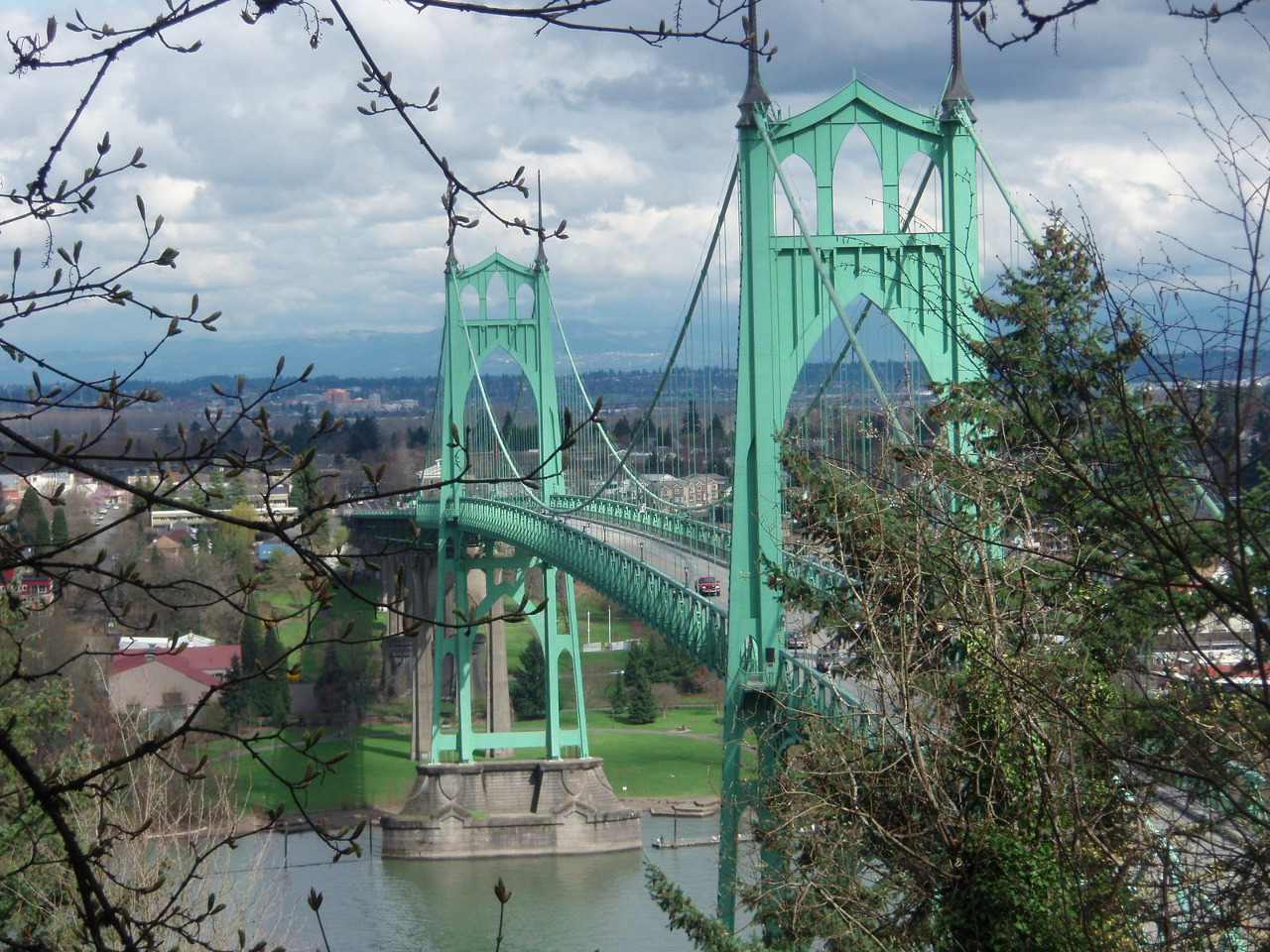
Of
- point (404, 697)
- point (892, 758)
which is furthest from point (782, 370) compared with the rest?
point (404, 697)

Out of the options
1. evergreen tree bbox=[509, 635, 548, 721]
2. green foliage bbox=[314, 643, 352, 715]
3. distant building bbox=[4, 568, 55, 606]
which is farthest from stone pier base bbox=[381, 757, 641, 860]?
distant building bbox=[4, 568, 55, 606]

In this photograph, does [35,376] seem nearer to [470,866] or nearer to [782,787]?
[782,787]

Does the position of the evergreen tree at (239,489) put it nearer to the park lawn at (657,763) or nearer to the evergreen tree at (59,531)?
the evergreen tree at (59,531)

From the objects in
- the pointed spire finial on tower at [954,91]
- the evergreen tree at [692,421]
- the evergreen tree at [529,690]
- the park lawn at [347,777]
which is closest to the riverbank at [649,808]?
the park lawn at [347,777]

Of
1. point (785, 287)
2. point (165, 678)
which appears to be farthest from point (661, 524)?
point (165, 678)

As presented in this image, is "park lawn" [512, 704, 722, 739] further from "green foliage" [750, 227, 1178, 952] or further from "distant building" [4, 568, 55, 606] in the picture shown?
"distant building" [4, 568, 55, 606]
